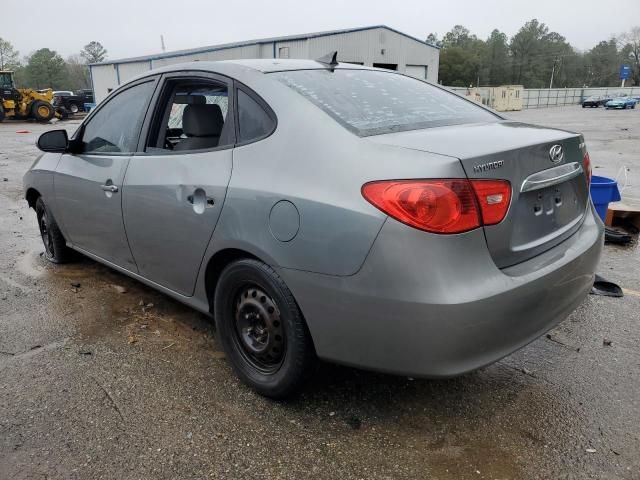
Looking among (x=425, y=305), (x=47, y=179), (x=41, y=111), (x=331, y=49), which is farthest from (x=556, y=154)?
(x=41, y=111)

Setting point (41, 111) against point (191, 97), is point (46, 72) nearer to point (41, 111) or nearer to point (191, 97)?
point (41, 111)

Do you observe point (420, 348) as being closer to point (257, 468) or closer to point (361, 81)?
point (257, 468)

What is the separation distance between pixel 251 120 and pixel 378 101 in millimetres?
674

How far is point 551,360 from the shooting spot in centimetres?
304

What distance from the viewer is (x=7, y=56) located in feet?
262

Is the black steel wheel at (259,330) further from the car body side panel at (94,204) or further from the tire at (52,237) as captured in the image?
the tire at (52,237)

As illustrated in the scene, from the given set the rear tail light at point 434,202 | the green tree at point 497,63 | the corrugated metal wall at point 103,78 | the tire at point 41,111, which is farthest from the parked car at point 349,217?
the green tree at point 497,63

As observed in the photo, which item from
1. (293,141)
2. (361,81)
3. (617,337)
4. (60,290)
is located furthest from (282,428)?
(60,290)

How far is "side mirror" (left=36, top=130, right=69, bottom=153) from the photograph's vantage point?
3.83 m

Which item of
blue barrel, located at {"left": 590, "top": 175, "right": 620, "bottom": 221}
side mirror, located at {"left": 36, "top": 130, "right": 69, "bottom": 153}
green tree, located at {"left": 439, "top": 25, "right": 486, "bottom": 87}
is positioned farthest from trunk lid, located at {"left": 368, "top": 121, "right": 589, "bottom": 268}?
green tree, located at {"left": 439, "top": 25, "right": 486, "bottom": 87}

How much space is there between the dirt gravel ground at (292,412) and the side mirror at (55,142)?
4.04ft

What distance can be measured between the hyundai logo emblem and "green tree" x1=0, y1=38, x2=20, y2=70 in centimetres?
9208

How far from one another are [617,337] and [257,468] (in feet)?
8.10

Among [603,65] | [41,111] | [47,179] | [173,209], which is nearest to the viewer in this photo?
[173,209]
